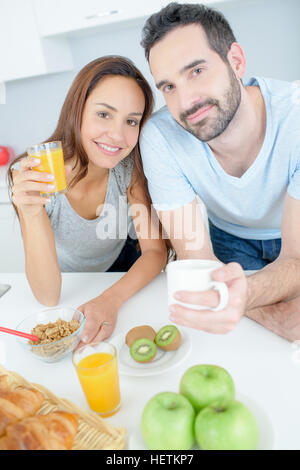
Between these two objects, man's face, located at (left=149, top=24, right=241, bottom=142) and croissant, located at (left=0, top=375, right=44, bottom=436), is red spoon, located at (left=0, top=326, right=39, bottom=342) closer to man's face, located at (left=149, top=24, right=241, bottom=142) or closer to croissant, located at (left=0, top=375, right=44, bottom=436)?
croissant, located at (left=0, top=375, right=44, bottom=436)

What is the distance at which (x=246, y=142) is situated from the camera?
136 centimetres

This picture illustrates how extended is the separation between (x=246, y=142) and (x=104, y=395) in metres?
0.97

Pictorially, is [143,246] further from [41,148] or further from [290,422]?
[290,422]

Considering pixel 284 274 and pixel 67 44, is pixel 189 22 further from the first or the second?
pixel 67 44

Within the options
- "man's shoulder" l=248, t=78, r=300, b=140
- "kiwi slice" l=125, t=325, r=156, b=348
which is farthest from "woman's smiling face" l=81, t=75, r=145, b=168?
"kiwi slice" l=125, t=325, r=156, b=348

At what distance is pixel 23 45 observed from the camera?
7.80ft

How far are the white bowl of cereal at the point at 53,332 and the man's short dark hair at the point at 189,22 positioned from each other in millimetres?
869

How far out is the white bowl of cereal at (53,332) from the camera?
89 centimetres

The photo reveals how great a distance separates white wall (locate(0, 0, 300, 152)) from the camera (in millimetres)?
2346

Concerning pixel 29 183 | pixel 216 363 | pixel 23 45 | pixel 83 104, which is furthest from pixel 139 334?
pixel 23 45

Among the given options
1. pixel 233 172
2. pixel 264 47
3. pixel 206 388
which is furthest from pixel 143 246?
pixel 264 47

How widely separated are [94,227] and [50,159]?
455 mm

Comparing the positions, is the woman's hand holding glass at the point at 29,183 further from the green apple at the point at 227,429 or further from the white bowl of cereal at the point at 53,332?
the green apple at the point at 227,429
